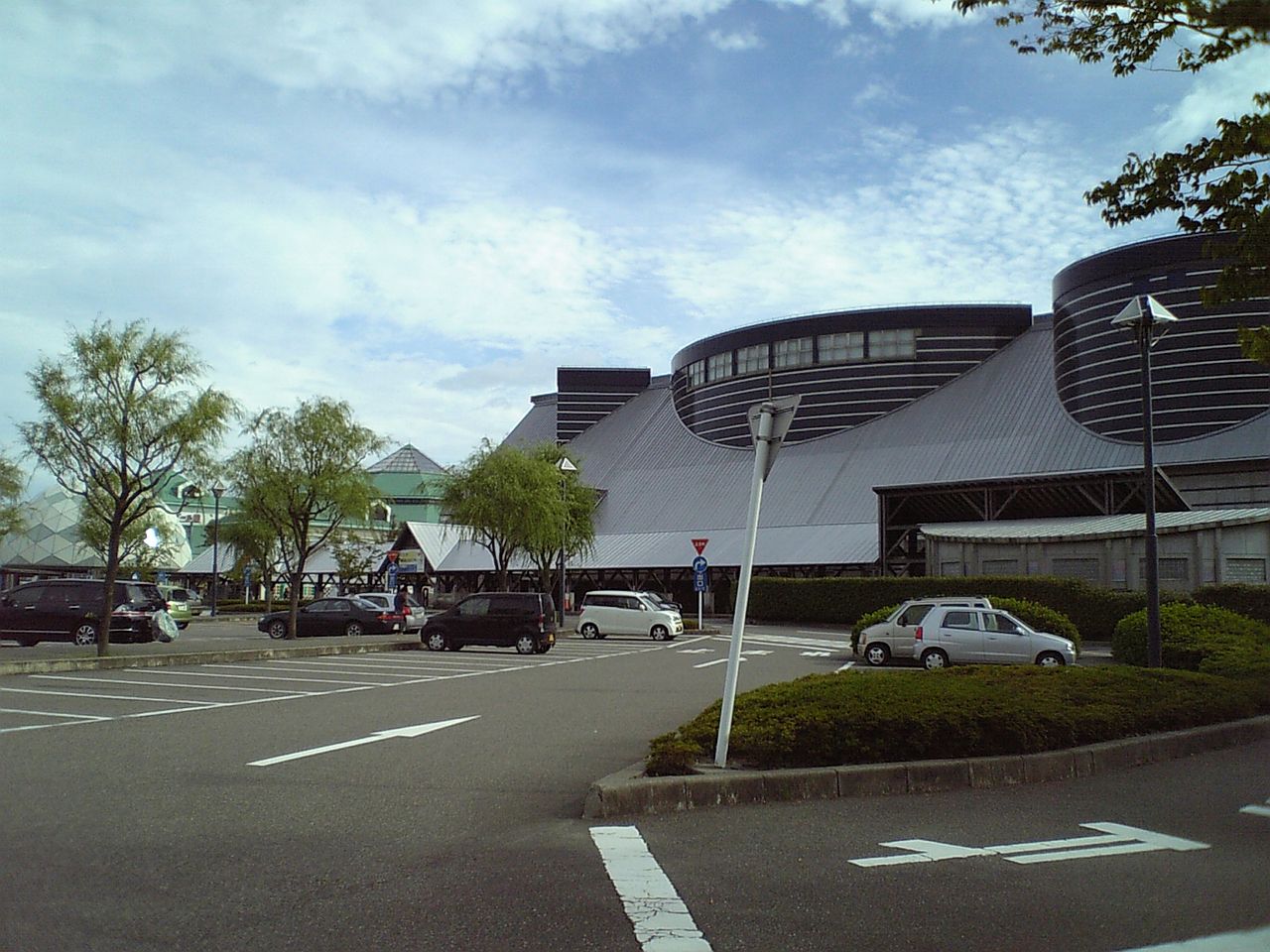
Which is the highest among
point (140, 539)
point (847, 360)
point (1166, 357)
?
point (847, 360)

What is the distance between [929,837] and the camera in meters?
7.02

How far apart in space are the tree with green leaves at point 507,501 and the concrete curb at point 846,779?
3298 cm

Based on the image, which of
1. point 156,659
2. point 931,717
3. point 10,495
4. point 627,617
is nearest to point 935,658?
point 931,717

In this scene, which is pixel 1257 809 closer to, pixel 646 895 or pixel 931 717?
pixel 931 717

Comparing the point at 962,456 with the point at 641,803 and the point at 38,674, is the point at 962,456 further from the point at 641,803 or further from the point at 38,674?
the point at 641,803

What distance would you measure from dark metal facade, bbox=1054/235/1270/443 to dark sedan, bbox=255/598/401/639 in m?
35.8

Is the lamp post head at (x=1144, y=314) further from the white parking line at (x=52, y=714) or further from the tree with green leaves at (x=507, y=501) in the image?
the tree with green leaves at (x=507, y=501)

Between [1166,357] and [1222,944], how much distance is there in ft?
174

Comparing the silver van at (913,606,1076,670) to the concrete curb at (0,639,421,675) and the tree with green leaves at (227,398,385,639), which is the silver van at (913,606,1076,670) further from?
the tree with green leaves at (227,398,385,639)

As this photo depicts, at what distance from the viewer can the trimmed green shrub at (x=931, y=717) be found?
8805 mm

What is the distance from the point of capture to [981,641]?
21.5m

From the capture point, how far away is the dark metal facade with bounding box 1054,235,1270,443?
50281 millimetres

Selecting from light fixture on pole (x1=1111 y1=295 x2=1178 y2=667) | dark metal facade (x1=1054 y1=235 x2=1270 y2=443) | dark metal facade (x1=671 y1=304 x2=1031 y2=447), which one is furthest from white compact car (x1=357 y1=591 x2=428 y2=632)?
dark metal facade (x1=1054 y1=235 x2=1270 y2=443)

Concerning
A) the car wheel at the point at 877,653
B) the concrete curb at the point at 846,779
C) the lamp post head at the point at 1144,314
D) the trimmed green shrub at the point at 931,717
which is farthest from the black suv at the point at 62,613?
the lamp post head at the point at 1144,314
